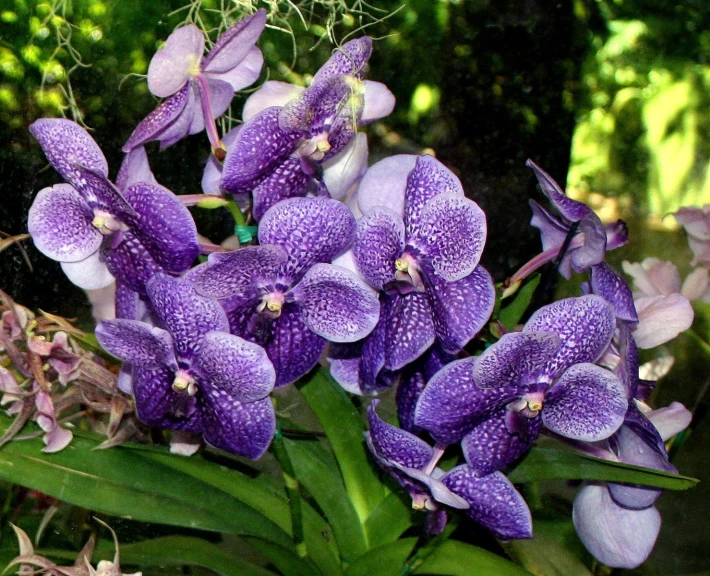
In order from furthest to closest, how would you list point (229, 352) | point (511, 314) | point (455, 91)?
point (455, 91) < point (511, 314) < point (229, 352)

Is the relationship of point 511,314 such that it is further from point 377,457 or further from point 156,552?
point 156,552

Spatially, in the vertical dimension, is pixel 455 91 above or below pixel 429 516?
above

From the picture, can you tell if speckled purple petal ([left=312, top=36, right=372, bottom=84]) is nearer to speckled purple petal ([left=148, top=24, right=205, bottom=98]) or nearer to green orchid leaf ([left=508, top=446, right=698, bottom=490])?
speckled purple petal ([left=148, top=24, right=205, bottom=98])

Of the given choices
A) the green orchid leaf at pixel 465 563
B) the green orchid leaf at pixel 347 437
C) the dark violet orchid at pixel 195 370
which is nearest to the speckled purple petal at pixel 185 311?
the dark violet orchid at pixel 195 370

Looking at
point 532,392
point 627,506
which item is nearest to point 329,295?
point 532,392

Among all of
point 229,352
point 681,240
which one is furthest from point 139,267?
point 681,240

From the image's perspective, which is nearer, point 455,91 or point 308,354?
point 308,354

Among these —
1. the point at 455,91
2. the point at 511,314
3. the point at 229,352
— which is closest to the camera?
the point at 229,352

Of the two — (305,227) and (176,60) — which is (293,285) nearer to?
(305,227)
